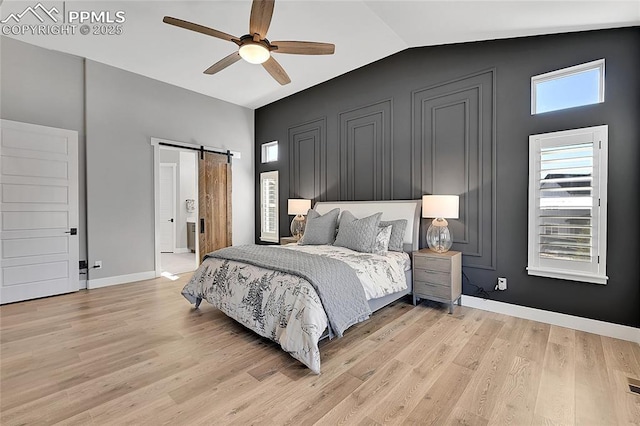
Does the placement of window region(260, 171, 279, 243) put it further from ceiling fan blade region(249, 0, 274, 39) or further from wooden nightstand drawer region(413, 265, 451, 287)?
ceiling fan blade region(249, 0, 274, 39)

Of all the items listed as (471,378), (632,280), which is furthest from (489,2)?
(471,378)

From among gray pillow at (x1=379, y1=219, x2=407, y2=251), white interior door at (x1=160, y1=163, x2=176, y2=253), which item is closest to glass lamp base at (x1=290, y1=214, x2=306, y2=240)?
gray pillow at (x1=379, y1=219, x2=407, y2=251)

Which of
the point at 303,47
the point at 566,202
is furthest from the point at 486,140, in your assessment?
the point at 303,47

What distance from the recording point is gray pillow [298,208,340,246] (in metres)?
4.04

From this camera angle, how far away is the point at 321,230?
4086mm

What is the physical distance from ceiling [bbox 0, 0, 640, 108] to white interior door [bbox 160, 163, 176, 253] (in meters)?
3.79

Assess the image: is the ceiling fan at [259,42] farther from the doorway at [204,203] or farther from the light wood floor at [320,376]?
the doorway at [204,203]

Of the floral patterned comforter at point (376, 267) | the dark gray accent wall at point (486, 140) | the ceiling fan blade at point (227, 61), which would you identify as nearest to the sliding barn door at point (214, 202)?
the dark gray accent wall at point (486, 140)

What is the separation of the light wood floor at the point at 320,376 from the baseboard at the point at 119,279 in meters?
1.11

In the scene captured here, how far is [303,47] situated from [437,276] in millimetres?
2785

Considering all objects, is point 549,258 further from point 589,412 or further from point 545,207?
point 589,412

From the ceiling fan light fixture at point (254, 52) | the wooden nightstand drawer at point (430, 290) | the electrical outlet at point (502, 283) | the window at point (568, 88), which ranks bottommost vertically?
the wooden nightstand drawer at point (430, 290)

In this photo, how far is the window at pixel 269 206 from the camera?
6.09m

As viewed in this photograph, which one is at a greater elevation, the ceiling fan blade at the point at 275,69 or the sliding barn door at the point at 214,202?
the ceiling fan blade at the point at 275,69
